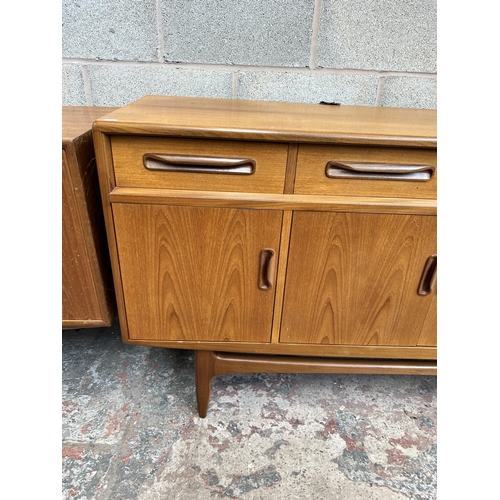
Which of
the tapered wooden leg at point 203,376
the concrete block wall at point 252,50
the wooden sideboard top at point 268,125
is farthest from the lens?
the concrete block wall at point 252,50

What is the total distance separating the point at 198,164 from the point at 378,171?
376mm

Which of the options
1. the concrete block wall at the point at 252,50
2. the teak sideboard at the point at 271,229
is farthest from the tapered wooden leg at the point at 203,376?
the concrete block wall at the point at 252,50

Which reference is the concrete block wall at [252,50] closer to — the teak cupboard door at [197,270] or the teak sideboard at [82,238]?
the teak sideboard at [82,238]

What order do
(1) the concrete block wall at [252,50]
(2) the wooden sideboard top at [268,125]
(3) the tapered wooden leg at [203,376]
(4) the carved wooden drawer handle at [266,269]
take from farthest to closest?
1. (1) the concrete block wall at [252,50]
2. (3) the tapered wooden leg at [203,376]
3. (4) the carved wooden drawer handle at [266,269]
4. (2) the wooden sideboard top at [268,125]

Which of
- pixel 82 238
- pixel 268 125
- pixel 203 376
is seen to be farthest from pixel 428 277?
pixel 82 238

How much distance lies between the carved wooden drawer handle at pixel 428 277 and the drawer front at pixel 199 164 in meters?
0.38

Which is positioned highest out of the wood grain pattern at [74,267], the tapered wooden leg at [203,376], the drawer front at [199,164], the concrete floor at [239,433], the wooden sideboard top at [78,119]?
the wooden sideboard top at [78,119]

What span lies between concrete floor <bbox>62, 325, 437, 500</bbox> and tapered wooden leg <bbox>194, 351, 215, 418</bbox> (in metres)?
0.05

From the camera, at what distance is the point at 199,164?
2.48ft

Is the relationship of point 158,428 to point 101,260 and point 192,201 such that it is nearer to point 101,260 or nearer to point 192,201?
point 101,260

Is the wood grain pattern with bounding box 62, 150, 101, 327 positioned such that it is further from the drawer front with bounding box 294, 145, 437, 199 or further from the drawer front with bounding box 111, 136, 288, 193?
the drawer front with bounding box 294, 145, 437, 199

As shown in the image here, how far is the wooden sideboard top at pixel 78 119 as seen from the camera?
81cm

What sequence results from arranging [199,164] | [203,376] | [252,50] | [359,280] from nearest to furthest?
[199,164]
[359,280]
[203,376]
[252,50]

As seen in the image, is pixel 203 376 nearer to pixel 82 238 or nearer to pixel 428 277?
pixel 82 238
